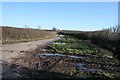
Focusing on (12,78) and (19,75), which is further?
(19,75)

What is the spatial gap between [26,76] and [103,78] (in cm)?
391

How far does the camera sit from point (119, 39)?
41.1m

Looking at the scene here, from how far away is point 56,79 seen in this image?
41.5 ft

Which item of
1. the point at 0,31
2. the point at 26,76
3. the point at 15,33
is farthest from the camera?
the point at 15,33

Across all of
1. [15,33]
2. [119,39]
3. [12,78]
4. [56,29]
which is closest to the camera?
[12,78]

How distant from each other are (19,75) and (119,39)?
3005cm

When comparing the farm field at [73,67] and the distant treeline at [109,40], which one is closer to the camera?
the farm field at [73,67]

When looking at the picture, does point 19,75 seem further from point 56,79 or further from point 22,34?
point 22,34

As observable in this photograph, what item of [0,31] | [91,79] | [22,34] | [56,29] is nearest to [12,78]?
[91,79]

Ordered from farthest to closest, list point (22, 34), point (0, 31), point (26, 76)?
point (22, 34) < point (0, 31) < point (26, 76)

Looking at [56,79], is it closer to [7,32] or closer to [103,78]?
[103,78]

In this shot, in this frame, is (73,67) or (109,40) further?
(109,40)

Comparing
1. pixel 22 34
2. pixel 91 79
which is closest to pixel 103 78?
pixel 91 79

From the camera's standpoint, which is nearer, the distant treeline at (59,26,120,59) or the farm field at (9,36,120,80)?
the farm field at (9,36,120,80)
